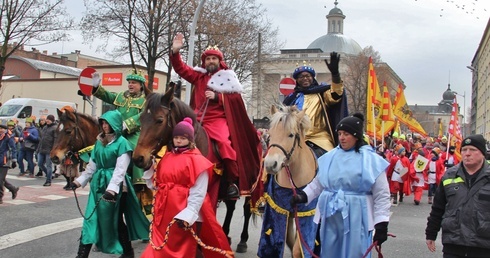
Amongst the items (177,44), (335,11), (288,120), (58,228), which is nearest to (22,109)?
(58,228)

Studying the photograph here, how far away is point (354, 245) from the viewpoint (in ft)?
14.7

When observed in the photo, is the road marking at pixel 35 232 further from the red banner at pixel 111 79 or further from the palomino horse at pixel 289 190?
the red banner at pixel 111 79

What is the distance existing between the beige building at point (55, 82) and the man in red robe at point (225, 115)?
36.9 feet

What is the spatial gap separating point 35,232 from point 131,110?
8.99ft

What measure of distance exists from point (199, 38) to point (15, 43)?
30.6 ft

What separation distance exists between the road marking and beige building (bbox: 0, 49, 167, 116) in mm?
8700

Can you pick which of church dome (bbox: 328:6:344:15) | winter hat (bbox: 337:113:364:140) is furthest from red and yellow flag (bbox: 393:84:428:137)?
church dome (bbox: 328:6:344:15)

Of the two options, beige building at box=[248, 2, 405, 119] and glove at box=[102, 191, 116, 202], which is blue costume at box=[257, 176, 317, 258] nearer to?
glove at box=[102, 191, 116, 202]

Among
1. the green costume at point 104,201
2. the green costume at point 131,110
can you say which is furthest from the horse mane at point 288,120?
the green costume at point 131,110

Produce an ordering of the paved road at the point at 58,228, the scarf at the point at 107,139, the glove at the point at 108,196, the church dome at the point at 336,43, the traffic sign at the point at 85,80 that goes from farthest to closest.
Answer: the church dome at the point at 336,43
the traffic sign at the point at 85,80
the paved road at the point at 58,228
the scarf at the point at 107,139
the glove at the point at 108,196

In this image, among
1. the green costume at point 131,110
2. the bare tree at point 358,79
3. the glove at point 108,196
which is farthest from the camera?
the bare tree at point 358,79

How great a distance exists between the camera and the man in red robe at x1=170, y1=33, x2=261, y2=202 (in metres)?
6.18

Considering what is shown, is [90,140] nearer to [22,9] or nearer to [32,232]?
[32,232]

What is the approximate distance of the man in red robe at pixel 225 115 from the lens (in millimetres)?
6176
